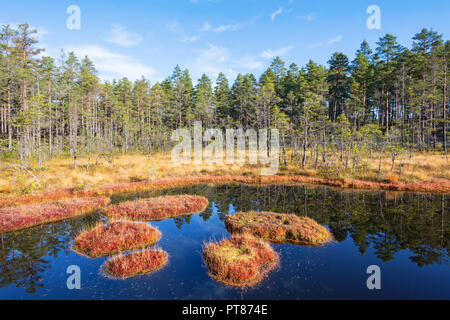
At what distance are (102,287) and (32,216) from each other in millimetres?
11446

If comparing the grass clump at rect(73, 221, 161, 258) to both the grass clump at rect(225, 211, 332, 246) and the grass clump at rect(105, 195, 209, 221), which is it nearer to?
the grass clump at rect(105, 195, 209, 221)

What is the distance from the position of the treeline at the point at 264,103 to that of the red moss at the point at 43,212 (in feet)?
51.0

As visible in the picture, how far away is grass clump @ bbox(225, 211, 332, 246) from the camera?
12.7 metres

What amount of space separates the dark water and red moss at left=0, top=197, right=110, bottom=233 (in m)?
1.13

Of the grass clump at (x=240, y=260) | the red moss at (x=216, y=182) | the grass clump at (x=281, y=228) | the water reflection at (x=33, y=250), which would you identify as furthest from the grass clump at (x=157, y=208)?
the grass clump at (x=240, y=260)

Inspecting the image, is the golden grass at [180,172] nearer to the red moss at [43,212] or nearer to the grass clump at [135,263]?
the red moss at [43,212]

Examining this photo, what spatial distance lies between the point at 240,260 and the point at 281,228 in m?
4.81

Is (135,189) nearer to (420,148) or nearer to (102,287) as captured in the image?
(102,287)

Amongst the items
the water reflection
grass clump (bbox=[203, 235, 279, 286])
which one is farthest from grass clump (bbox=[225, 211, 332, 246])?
the water reflection

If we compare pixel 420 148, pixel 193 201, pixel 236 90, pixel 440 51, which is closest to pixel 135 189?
pixel 193 201

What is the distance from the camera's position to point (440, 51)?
135ft

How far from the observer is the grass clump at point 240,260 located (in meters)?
8.86

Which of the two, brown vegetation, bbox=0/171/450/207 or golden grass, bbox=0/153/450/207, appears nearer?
brown vegetation, bbox=0/171/450/207

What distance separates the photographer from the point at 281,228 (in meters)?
13.6
